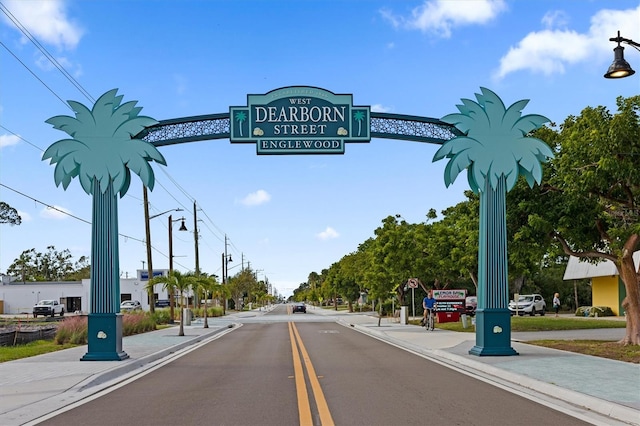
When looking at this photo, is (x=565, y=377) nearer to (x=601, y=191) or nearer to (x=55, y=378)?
(x=601, y=191)

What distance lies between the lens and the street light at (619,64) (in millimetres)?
13602

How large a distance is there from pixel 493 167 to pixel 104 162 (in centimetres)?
1084

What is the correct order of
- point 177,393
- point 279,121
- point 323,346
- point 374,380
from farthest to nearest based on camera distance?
point 323,346
point 279,121
point 374,380
point 177,393

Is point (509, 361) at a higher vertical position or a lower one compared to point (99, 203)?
lower

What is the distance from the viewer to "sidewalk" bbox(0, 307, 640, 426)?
402 inches

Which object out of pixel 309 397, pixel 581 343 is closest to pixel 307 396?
pixel 309 397

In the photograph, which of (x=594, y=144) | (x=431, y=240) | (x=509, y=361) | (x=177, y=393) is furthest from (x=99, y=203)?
(x=431, y=240)

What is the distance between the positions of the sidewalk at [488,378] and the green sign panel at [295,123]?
695cm

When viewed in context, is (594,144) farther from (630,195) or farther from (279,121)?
(279,121)

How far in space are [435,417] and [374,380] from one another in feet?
14.0

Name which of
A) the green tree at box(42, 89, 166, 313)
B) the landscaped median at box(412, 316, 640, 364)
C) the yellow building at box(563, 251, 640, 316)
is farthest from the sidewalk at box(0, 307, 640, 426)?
the yellow building at box(563, 251, 640, 316)

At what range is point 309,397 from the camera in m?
11.5

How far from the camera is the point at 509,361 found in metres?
16.3

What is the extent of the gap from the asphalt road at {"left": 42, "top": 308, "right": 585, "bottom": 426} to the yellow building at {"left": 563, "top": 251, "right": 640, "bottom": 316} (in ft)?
101
